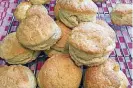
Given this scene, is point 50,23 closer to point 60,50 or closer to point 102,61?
point 60,50

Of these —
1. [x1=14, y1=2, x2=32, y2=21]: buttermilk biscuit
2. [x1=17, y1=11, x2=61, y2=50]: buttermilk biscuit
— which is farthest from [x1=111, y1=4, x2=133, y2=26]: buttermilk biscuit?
[x1=14, y1=2, x2=32, y2=21]: buttermilk biscuit

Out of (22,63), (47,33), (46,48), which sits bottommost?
(22,63)

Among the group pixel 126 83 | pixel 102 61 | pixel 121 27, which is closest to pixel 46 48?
pixel 102 61

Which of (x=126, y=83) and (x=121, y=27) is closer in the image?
(x=126, y=83)

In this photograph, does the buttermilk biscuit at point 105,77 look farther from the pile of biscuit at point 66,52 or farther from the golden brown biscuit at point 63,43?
the golden brown biscuit at point 63,43

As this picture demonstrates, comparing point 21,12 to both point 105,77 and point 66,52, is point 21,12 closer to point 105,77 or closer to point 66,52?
point 66,52

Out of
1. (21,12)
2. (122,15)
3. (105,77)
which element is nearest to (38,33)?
(105,77)
